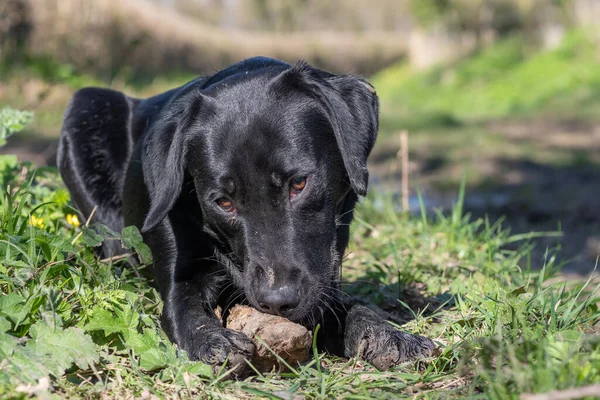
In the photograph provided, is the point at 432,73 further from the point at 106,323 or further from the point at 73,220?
the point at 106,323

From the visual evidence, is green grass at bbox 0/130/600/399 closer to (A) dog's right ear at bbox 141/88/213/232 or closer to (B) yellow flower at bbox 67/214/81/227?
(A) dog's right ear at bbox 141/88/213/232

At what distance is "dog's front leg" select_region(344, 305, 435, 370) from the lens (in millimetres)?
3033

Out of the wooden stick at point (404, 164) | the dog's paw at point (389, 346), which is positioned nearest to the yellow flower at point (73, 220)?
the dog's paw at point (389, 346)

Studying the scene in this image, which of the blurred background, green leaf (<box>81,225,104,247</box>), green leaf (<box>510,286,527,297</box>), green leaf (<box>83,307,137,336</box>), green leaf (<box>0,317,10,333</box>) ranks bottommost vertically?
the blurred background

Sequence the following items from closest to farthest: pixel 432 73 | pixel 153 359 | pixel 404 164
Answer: pixel 153 359, pixel 404 164, pixel 432 73

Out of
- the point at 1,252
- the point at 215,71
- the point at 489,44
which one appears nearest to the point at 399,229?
the point at 215,71

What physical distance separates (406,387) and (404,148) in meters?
2.93

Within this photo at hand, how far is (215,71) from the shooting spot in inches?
159

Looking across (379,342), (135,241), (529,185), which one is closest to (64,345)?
(135,241)

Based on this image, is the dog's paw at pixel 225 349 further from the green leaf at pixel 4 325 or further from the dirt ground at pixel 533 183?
the dirt ground at pixel 533 183

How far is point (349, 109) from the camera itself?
333 centimetres

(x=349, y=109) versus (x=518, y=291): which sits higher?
(x=349, y=109)

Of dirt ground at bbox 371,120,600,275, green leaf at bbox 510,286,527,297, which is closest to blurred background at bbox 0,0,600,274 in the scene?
dirt ground at bbox 371,120,600,275

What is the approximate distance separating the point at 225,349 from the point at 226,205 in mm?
593
